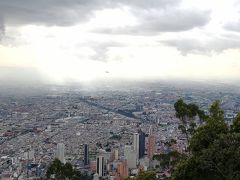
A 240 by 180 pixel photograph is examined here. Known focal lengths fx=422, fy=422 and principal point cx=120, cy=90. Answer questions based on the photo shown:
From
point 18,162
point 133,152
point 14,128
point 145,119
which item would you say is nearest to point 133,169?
point 133,152

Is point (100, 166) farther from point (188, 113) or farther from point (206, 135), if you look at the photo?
point (206, 135)

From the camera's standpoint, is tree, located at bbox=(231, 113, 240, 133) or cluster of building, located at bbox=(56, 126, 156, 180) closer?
tree, located at bbox=(231, 113, 240, 133)

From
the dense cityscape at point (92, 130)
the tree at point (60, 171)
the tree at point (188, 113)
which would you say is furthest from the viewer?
the dense cityscape at point (92, 130)

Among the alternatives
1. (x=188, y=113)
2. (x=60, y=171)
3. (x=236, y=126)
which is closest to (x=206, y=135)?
(x=236, y=126)

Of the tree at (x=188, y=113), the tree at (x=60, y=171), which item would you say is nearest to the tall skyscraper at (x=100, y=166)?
the tree at (x=188, y=113)

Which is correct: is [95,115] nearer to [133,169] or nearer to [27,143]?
[27,143]

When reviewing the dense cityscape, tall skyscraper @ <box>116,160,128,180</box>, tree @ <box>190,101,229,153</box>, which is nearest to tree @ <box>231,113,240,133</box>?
tree @ <box>190,101,229,153</box>

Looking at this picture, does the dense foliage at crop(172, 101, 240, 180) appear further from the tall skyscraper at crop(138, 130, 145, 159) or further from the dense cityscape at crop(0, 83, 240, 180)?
the tall skyscraper at crop(138, 130, 145, 159)

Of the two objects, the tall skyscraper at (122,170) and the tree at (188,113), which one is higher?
the tree at (188,113)

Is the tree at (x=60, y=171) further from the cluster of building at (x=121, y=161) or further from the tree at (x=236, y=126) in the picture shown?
the cluster of building at (x=121, y=161)
